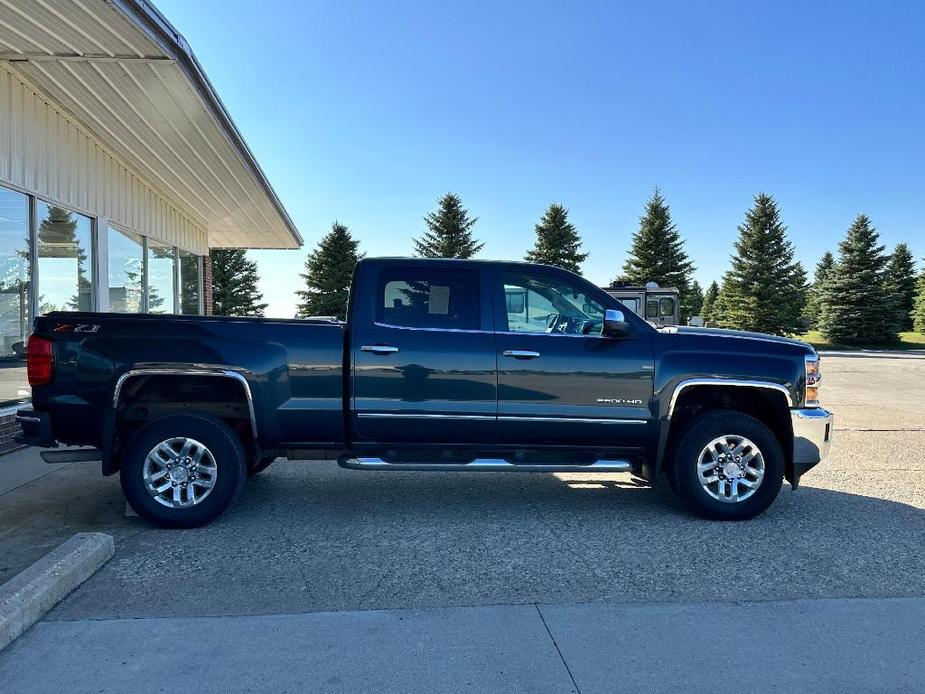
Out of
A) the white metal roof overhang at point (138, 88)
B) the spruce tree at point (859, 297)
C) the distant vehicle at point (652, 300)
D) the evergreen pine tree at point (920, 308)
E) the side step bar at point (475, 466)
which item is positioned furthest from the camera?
the evergreen pine tree at point (920, 308)

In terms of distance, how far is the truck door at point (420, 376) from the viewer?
495 cm

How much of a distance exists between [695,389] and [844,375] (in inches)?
679

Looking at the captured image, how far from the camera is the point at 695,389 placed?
5258 mm

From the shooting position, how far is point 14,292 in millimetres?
7754

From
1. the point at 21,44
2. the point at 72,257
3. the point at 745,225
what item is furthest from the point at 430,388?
the point at 745,225

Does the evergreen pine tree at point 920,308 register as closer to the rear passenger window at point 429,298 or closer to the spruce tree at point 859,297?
the spruce tree at point 859,297

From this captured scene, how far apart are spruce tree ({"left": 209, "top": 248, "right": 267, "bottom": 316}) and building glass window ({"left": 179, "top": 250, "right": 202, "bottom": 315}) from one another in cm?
2818

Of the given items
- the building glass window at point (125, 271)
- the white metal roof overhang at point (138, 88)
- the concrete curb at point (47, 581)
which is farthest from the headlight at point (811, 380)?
the building glass window at point (125, 271)

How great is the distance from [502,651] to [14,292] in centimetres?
751

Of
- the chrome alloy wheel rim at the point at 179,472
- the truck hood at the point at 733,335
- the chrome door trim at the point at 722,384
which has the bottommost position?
the chrome alloy wheel rim at the point at 179,472

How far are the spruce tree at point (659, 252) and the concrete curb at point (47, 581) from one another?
47.9m

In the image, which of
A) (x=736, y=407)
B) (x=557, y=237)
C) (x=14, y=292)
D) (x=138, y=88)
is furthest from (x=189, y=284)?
(x=557, y=237)

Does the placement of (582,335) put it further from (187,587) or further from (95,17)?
(95,17)

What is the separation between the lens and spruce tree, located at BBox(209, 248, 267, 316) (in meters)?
45.1
